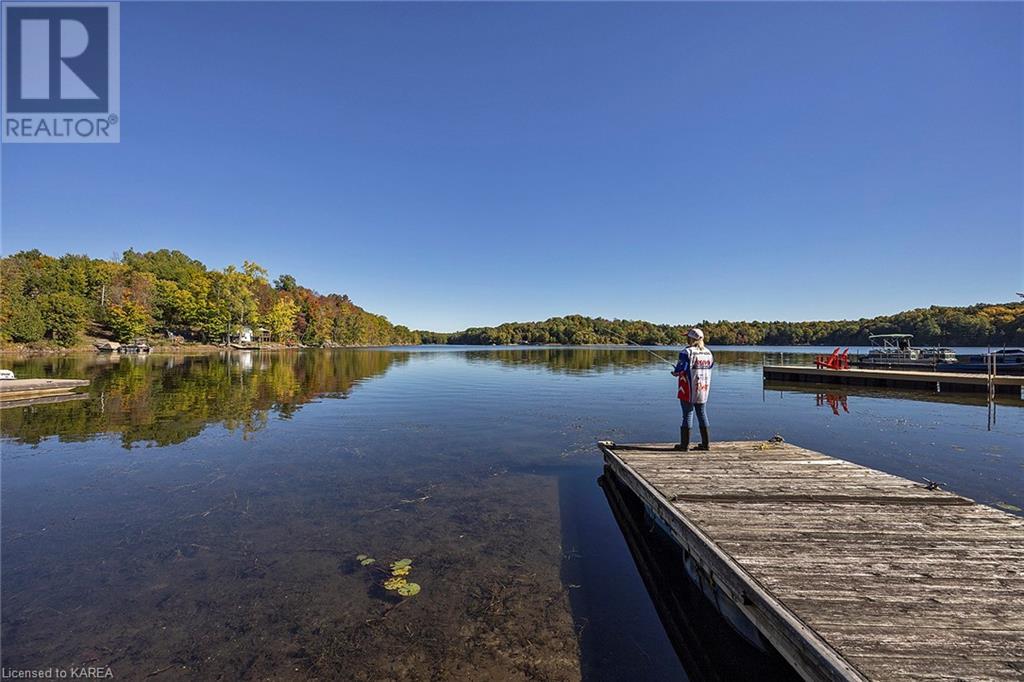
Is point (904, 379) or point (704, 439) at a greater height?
point (704, 439)

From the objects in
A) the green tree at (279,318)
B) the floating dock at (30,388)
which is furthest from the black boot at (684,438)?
the green tree at (279,318)

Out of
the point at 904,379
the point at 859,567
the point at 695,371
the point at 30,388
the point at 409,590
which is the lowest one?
the point at 409,590

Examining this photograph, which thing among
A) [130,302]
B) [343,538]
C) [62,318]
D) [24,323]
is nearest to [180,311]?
[130,302]

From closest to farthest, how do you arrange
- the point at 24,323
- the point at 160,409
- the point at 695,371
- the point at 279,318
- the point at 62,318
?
the point at 695,371 → the point at 160,409 → the point at 24,323 → the point at 62,318 → the point at 279,318

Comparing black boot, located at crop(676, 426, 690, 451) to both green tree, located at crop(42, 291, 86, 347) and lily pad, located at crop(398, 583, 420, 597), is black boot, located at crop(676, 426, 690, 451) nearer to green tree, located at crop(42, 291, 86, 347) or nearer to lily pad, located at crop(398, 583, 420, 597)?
lily pad, located at crop(398, 583, 420, 597)

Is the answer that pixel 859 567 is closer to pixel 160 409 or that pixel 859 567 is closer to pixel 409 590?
pixel 409 590

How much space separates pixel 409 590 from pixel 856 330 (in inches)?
6734

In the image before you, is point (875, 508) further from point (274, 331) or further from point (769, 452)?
point (274, 331)

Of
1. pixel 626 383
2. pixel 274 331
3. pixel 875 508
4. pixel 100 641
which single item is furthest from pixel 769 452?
pixel 274 331

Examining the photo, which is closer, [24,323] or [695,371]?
[695,371]

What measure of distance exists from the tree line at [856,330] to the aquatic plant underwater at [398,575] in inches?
1720

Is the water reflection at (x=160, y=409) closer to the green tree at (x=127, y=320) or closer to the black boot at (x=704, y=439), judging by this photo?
the black boot at (x=704, y=439)

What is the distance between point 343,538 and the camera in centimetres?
750

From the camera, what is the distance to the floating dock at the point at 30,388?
2166 centimetres
